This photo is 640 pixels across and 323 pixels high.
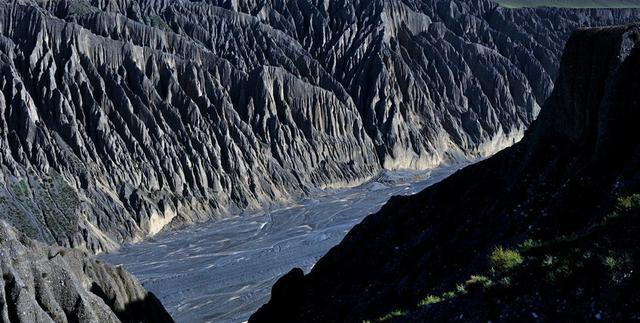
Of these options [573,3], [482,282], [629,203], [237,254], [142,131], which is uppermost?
[573,3]

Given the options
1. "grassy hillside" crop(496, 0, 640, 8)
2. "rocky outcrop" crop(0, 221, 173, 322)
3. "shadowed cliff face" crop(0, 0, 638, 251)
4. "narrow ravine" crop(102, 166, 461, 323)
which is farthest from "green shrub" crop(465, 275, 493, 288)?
"grassy hillside" crop(496, 0, 640, 8)

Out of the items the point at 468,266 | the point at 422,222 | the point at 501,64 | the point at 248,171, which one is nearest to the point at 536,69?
the point at 501,64

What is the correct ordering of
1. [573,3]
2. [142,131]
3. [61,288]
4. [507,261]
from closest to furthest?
1. [507,261]
2. [61,288]
3. [142,131]
4. [573,3]

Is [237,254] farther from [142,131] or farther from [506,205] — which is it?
[506,205]

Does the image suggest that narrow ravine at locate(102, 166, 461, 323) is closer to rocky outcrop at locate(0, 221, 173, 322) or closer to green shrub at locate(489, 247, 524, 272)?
rocky outcrop at locate(0, 221, 173, 322)

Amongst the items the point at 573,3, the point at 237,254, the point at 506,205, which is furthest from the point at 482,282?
the point at 573,3

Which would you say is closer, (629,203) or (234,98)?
(629,203)

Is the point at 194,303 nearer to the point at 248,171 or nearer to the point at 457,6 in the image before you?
the point at 248,171
